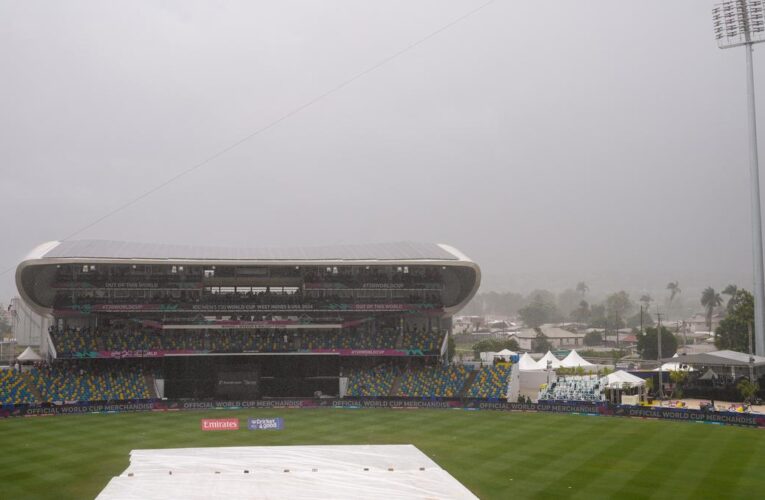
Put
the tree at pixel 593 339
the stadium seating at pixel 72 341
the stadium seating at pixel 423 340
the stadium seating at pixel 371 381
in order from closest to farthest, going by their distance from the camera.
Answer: the stadium seating at pixel 72 341 < the stadium seating at pixel 371 381 < the stadium seating at pixel 423 340 < the tree at pixel 593 339

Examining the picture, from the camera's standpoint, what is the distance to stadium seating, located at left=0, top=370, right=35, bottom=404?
Result: 57469 mm

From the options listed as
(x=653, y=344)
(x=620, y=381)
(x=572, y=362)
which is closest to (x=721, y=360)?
(x=620, y=381)

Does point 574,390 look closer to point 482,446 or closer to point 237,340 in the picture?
point 482,446

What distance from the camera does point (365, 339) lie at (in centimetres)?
7050

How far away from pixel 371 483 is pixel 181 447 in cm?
1396

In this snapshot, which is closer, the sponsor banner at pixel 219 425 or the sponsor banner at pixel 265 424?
the sponsor banner at pixel 219 425

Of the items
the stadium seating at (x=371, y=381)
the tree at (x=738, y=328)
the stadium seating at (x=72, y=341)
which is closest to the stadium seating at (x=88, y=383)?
the stadium seating at (x=72, y=341)

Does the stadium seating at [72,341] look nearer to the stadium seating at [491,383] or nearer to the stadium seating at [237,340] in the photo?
the stadium seating at [237,340]

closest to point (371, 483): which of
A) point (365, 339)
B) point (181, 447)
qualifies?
point (181, 447)

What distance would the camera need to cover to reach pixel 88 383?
6212cm

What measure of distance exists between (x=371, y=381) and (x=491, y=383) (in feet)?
35.8

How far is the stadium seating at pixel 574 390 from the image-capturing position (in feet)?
201

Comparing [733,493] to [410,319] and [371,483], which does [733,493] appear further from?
[410,319]

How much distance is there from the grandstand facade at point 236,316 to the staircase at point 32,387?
1.59m
